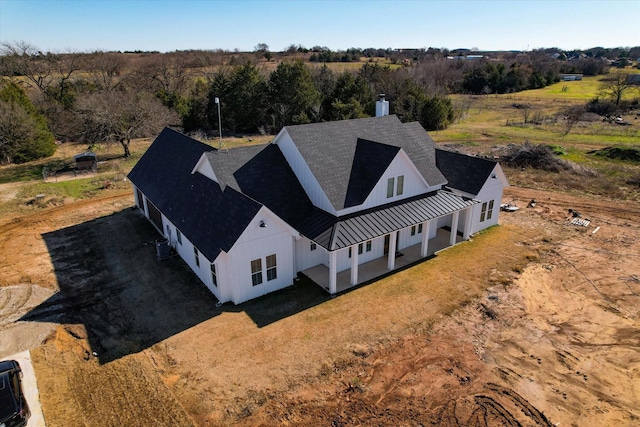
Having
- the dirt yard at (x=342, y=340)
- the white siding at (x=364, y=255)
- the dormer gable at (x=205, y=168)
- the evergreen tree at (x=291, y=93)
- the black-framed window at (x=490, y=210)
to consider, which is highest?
the evergreen tree at (x=291, y=93)

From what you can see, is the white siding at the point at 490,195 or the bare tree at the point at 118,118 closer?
the white siding at the point at 490,195

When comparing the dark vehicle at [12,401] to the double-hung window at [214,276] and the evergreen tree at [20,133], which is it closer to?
the double-hung window at [214,276]

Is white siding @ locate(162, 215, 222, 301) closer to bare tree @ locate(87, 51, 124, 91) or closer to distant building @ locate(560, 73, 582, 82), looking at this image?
bare tree @ locate(87, 51, 124, 91)

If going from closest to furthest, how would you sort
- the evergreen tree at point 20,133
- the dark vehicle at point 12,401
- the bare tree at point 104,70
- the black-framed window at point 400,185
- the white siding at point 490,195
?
the dark vehicle at point 12,401 → the black-framed window at point 400,185 → the white siding at point 490,195 → the evergreen tree at point 20,133 → the bare tree at point 104,70

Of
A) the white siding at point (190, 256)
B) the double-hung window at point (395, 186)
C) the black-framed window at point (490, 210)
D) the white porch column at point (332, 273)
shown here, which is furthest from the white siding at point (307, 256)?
the black-framed window at point (490, 210)

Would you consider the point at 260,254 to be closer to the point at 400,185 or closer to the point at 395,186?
the point at 395,186

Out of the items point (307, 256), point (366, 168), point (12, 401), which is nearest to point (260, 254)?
point (307, 256)
